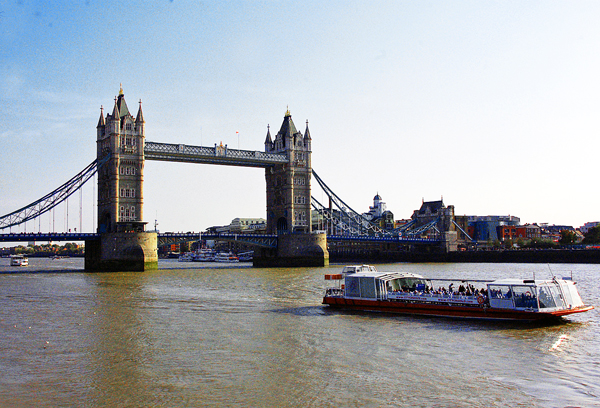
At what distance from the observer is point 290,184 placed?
95.8 metres

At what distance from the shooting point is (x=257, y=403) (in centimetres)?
1565

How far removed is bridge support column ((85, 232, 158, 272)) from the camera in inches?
2899

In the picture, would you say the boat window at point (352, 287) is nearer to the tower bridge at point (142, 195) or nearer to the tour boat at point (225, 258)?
the tower bridge at point (142, 195)

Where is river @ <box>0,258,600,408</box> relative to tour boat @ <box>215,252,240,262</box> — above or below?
below

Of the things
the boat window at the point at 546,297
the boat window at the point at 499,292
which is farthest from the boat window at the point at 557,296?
the boat window at the point at 499,292

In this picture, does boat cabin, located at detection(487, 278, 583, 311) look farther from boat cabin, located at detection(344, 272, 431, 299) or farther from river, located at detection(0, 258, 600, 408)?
boat cabin, located at detection(344, 272, 431, 299)

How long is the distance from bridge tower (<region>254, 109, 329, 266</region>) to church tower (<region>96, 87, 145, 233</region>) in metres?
23.5

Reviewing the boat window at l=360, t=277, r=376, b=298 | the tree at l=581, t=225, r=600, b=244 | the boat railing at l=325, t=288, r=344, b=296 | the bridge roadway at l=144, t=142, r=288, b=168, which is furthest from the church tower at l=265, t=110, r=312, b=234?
the boat window at l=360, t=277, r=376, b=298

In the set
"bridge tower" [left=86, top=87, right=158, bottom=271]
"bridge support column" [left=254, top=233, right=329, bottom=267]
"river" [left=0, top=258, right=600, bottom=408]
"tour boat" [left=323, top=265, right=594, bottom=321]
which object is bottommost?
"river" [left=0, top=258, right=600, bottom=408]

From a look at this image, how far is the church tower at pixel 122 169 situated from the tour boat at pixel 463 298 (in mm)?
50305

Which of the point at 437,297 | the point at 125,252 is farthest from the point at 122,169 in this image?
the point at 437,297

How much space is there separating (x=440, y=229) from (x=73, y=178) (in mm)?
77429

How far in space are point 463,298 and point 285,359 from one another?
12436 mm

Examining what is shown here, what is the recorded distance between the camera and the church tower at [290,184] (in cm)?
9606
